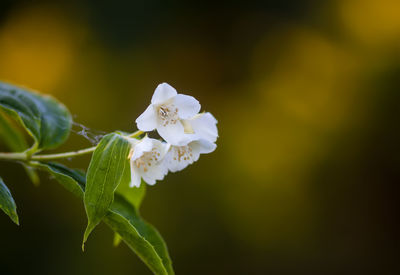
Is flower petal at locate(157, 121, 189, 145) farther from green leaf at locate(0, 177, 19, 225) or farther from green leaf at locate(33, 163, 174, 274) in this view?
green leaf at locate(0, 177, 19, 225)

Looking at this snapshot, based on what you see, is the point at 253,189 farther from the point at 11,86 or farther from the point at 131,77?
the point at 11,86

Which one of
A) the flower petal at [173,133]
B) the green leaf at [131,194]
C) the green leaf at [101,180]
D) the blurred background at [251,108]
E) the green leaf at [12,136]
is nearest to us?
the green leaf at [101,180]

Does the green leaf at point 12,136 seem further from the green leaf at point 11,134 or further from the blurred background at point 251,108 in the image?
the blurred background at point 251,108

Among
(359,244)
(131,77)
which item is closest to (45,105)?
(131,77)

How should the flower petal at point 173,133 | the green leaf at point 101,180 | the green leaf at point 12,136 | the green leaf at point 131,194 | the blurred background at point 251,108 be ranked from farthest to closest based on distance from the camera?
the blurred background at point 251,108 → the green leaf at point 12,136 → the green leaf at point 131,194 → the flower petal at point 173,133 → the green leaf at point 101,180

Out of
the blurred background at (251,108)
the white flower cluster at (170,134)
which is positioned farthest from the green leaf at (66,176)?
the blurred background at (251,108)

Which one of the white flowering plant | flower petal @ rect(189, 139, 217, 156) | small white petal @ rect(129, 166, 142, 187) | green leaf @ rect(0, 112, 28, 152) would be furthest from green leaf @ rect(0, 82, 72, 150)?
flower petal @ rect(189, 139, 217, 156)

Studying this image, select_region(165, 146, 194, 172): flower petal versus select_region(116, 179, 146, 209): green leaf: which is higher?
select_region(165, 146, 194, 172): flower petal
